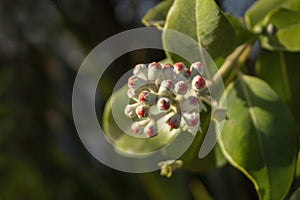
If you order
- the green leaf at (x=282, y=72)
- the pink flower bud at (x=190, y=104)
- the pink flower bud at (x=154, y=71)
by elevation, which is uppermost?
the pink flower bud at (x=154, y=71)

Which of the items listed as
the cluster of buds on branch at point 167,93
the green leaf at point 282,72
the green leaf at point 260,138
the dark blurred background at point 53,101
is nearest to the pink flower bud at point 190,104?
the cluster of buds on branch at point 167,93

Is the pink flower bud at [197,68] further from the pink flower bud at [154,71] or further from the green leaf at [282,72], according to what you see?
the green leaf at [282,72]

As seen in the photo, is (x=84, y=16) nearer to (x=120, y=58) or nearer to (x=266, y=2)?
(x=120, y=58)

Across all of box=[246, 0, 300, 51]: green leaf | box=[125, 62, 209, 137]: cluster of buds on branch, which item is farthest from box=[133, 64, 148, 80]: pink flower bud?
box=[246, 0, 300, 51]: green leaf

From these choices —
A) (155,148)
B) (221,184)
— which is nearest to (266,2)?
(155,148)

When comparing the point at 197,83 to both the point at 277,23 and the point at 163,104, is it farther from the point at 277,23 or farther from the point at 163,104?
the point at 277,23

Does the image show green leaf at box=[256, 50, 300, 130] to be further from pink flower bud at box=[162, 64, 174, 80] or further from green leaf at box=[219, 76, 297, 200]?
pink flower bud at box=[162, 64, 174, 80]
